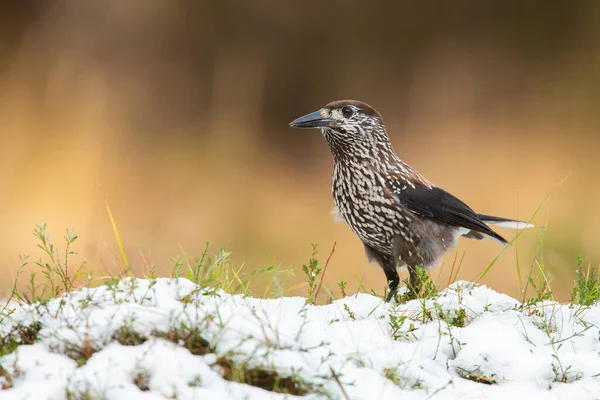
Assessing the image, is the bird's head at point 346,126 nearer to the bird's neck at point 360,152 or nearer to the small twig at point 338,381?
the bird's neck at point 360,152

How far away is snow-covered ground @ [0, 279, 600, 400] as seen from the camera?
9.01 feet

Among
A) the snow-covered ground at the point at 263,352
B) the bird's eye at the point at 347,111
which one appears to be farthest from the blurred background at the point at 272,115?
the snow-covered ground at the point at 263,352

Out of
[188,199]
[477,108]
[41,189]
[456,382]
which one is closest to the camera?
[456,382]

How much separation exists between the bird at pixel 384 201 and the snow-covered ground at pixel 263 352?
1298 millimetres

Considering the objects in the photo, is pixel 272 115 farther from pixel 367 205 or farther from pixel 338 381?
pixel 338 381

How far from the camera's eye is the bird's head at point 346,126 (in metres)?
5.10

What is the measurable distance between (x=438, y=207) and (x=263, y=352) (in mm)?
2418

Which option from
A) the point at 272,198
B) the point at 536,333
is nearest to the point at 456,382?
the point at 536,333

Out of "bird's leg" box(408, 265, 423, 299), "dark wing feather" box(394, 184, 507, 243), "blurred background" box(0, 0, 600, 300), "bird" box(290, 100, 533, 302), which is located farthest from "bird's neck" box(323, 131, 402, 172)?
"blurred background" box(0, 0, 600, 300)

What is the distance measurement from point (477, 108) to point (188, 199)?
12.5ft

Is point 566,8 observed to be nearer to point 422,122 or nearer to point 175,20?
point 422,122

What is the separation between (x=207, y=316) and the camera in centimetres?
296

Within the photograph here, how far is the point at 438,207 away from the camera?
4996 mm

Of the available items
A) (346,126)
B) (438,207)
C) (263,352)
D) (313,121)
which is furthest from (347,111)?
(263,352)
